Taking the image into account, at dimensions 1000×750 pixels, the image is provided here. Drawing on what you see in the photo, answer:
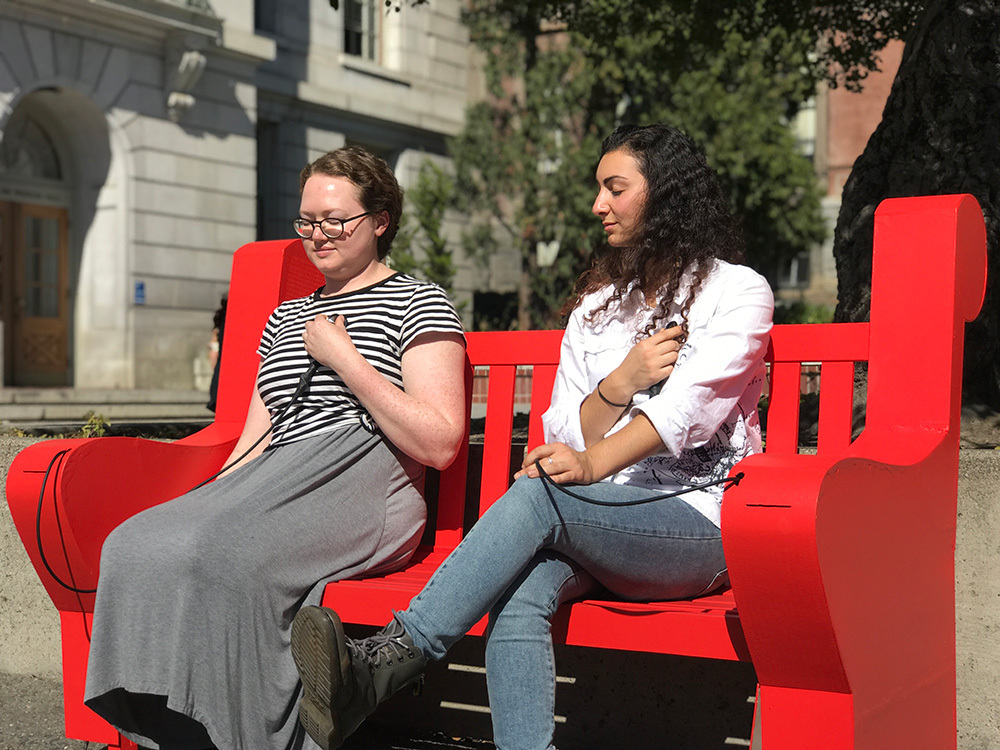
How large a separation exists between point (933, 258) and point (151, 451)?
83.1 inches

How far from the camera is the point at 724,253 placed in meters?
2.79

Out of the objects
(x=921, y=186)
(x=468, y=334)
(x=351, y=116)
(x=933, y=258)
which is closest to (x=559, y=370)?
(x=468, y=334)

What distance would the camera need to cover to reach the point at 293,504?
2734mm

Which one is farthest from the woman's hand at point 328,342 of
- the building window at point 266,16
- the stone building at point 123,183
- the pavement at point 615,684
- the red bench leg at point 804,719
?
the building window at point 266,16

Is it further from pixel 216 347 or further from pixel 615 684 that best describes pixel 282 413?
pixel 216 347

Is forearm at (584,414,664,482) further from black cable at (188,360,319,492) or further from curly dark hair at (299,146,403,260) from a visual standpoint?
curly dark hair at (299,146,403,260)

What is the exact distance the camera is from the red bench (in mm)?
1979

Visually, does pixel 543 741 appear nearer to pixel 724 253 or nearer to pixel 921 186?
pixel 724 253

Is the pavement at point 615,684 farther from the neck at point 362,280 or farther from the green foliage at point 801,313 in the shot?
the green foliage at point 801,313

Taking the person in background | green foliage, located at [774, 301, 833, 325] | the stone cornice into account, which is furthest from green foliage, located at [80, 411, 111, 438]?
green foliage, located at [774, 301, 833, 325]

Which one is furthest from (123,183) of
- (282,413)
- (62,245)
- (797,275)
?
(797,275)

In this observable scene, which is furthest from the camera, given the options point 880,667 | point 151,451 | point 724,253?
point 151,451

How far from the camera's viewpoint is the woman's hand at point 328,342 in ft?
9.46

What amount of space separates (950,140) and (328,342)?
2.91m
